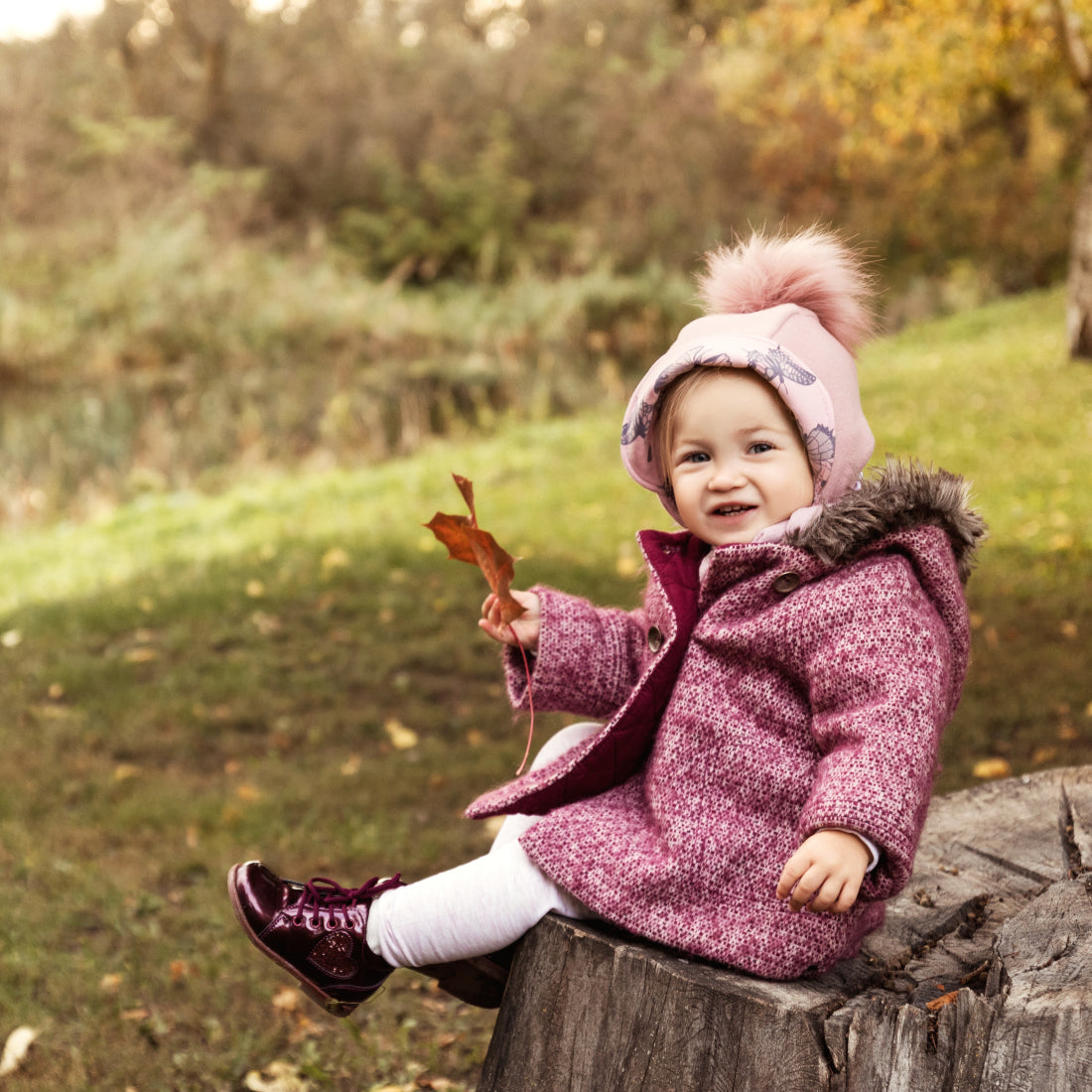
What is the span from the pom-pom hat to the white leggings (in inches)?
26.8

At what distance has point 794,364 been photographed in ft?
6.03

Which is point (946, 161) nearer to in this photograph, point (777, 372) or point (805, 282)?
point (805, 282)

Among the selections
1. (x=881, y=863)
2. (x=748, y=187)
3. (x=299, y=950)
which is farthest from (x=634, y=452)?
(x=748, y=187)

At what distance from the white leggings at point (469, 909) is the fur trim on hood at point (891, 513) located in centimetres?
66

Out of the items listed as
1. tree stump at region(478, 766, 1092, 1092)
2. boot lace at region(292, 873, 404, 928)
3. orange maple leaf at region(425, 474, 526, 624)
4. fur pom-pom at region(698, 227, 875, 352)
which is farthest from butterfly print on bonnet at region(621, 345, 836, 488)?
boot lace at region(292, 873, 404, 928)

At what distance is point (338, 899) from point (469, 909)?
27 centimetres

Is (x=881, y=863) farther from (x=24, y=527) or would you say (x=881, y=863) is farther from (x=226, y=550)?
(x=24, y=527)

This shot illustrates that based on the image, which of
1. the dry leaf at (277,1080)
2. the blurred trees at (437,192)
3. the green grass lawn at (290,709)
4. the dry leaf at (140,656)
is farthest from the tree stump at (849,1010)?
the blurred trees at (437,192)

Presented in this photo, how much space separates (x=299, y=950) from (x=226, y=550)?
519 cm

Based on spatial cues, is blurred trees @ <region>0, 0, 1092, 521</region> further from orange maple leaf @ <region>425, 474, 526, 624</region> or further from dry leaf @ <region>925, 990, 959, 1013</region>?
dry leaf @ <region>925, 990, 959, 1013</region>

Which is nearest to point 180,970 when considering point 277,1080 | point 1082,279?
point 277,1080

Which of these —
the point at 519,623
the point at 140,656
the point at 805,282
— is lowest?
the point at 140,656

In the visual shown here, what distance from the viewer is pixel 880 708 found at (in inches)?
64.5

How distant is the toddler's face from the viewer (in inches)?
72.7
